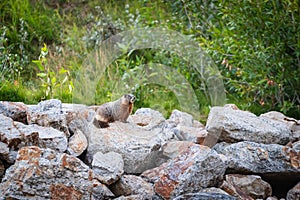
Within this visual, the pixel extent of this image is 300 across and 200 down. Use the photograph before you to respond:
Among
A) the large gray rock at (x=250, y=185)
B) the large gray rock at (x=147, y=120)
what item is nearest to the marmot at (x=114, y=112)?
the large gray rock at (x=147, y=120)

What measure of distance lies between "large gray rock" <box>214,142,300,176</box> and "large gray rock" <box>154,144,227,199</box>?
0.29 meters

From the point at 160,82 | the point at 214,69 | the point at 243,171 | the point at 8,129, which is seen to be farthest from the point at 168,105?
the point at 8,129

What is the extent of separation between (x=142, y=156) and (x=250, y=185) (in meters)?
0.81

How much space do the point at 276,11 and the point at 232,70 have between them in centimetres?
106

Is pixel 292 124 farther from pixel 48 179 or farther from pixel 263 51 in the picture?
pixel 48 179

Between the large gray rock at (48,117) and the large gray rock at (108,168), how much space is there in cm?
43

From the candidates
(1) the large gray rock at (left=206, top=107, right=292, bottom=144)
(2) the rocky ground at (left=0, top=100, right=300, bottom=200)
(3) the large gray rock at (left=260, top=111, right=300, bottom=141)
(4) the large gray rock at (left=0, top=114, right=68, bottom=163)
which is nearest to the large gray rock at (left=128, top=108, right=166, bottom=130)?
(2) the rocky ground at (left=0, top=100, right=300, bottom=200)

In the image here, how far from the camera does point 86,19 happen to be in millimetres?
8562

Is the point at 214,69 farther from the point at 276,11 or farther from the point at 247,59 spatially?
the point at 276,11

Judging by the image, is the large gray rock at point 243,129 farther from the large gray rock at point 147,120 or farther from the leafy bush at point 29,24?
the leafy bush at point 29,24

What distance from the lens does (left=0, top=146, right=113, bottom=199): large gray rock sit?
10.8 ft

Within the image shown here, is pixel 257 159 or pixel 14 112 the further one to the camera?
pixel 14 112

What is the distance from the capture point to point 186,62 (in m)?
6.73

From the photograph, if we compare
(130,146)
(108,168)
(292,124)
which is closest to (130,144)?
(130,146)
